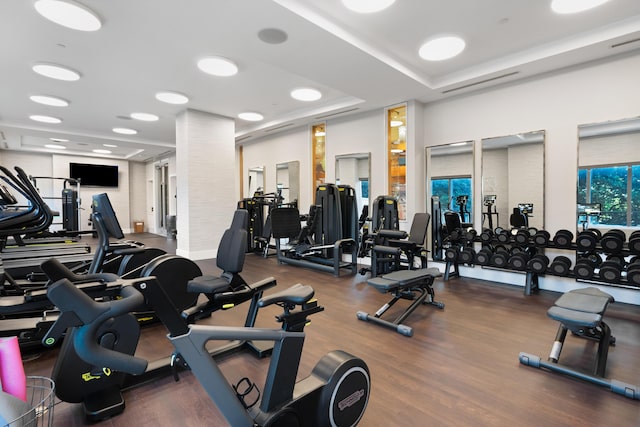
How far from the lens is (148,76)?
496cm

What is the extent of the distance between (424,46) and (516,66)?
1.32 m

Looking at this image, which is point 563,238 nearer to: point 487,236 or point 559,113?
point 487,236

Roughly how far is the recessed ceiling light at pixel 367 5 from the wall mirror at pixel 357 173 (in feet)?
11.1

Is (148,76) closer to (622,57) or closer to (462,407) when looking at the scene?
(462,407)

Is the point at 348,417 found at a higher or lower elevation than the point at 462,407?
higher

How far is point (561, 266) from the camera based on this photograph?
3.91 m

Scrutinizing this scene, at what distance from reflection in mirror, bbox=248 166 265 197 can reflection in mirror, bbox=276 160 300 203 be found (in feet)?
2.41

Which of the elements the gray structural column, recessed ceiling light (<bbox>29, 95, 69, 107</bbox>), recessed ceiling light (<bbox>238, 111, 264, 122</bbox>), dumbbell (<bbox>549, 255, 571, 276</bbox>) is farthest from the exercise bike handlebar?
recessed ceiling light (<bbox>29, 95, 69, 107</bbox>)

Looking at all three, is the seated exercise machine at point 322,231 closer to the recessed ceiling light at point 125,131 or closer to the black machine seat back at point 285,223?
the black machine seat back at point 285,223

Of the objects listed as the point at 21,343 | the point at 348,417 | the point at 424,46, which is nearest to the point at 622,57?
the point at 424,46

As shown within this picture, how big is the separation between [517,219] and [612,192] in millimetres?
1103

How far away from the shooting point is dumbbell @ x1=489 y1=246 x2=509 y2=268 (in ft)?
14.1

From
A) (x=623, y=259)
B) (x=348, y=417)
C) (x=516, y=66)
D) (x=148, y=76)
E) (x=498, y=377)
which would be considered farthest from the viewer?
(x=148, y=76)

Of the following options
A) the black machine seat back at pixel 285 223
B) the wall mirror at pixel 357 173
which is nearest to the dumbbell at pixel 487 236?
the wall mirror at pixel 357 173
